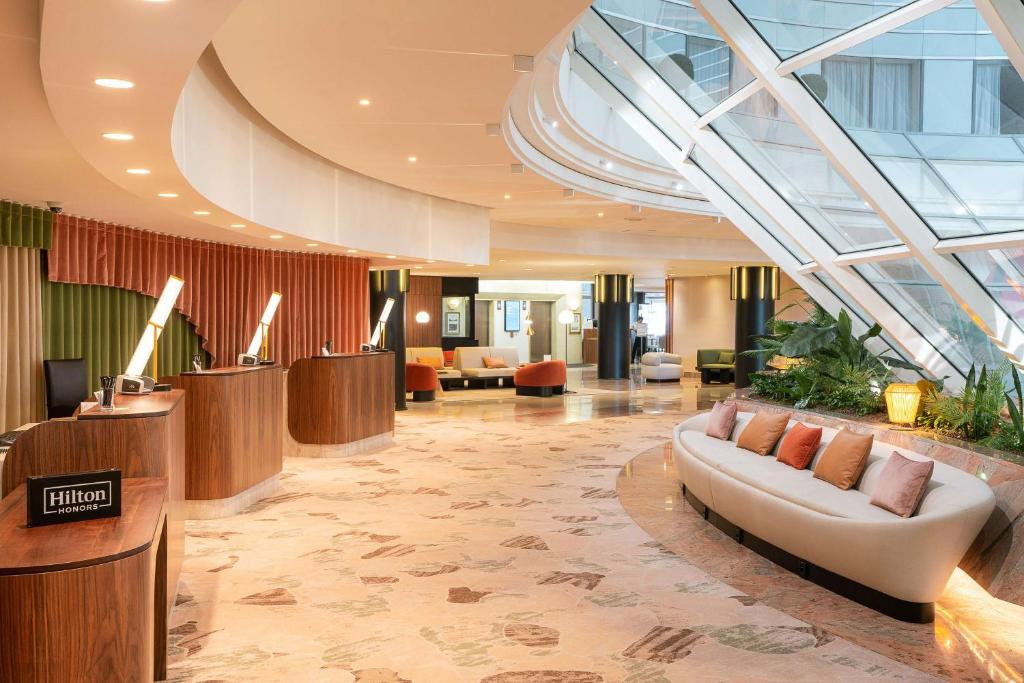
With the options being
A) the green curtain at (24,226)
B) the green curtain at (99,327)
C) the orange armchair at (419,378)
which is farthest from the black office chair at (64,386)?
the orange armchair at (419,378)

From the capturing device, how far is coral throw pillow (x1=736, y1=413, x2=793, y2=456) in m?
6.82

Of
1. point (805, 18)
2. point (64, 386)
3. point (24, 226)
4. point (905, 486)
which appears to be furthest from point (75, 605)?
point (24, 226)

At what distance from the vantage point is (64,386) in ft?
25.2

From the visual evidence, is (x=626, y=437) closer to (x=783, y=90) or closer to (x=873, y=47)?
(x=783, y=90)

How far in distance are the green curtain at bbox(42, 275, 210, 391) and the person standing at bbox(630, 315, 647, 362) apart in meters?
19.3

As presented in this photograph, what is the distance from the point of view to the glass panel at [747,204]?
9.55m

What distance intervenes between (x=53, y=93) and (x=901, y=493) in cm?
453

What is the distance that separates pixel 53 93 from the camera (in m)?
3.67

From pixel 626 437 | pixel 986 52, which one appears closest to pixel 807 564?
pixel 986 52

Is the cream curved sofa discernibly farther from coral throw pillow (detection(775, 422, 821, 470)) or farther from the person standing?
the person standing

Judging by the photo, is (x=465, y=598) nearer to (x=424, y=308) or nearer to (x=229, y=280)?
(x=229, y=280)

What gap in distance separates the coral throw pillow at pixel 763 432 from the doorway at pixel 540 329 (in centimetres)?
2010

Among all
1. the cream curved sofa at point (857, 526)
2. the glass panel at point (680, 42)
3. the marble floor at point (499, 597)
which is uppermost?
the glass panel at point (680, 42)

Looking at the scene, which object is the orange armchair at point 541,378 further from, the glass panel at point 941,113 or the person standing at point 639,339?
the glass panel at point 941,113
